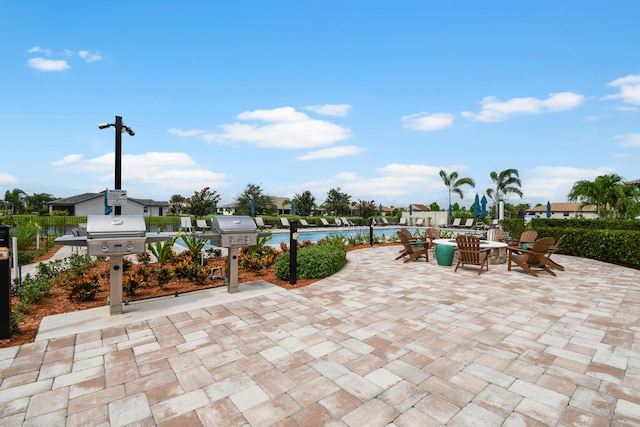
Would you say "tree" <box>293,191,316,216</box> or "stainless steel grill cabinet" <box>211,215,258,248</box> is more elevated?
"tree" <box>293,191,316,216</box>

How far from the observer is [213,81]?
12258 millimetres

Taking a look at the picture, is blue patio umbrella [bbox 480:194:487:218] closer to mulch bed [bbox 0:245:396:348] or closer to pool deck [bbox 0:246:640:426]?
pool deck [bbox 0:246:640:426]

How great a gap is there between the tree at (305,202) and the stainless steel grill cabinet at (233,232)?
27.7 metres

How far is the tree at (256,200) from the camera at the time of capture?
31.7 meters

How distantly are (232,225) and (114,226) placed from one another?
1736 millimetres

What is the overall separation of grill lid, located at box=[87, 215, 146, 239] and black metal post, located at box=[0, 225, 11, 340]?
75 cm

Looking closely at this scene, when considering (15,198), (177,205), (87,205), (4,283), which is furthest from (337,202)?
(15,198)

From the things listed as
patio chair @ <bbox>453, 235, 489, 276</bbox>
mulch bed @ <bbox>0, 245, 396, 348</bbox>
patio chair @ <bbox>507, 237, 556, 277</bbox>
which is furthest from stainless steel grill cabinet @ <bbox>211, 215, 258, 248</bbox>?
patio chair @ <bbox>507, 237, 556, 277</bbox>

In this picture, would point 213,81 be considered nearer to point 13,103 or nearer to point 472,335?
point 13,103

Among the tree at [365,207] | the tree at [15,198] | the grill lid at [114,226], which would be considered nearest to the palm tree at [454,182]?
the tree at [365,207]

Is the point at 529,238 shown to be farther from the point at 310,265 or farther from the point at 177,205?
the point at 177,205

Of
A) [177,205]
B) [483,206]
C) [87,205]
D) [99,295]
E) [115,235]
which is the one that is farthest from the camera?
[87,205]

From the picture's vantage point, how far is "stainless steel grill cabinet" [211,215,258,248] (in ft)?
17.0

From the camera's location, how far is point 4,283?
3400mm
